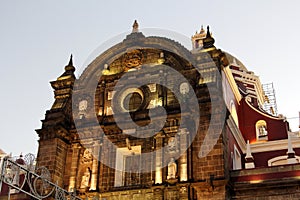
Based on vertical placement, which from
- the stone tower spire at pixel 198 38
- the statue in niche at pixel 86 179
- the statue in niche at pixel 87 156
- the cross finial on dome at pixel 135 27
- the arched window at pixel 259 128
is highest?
the stone tower spire at pixel 198 38

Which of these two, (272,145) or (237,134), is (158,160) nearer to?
(237,134)

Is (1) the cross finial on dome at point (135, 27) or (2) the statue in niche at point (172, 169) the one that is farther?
(1) the cross finial on dome at point (135, 27)

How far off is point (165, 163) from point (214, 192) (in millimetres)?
3194

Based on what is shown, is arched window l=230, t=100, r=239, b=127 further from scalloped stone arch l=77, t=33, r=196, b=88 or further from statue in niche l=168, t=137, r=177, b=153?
statue in niche l=168, t=137, r=177, b=153

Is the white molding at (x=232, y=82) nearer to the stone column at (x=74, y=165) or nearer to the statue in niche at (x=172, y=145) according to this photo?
the statue in niche at (x=172, y=145)

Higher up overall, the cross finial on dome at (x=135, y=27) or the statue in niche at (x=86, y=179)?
the cross finial on dome at (x=135, y=27)

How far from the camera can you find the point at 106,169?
81.7ft

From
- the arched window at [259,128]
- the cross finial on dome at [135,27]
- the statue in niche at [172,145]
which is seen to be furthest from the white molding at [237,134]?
the cross finial on dome at [135,27]

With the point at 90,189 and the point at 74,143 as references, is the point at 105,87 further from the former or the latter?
the point at 90,189

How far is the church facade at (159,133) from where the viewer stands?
2275cm

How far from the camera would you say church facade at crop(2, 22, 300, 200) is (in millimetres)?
22750

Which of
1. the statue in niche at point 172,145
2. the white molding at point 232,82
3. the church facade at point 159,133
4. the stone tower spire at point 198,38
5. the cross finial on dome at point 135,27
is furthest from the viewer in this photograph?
the stone tower spire at point 198,38

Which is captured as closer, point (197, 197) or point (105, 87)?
point (197, 197)

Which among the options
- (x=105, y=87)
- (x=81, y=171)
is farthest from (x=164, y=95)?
(x=81, y=171)
